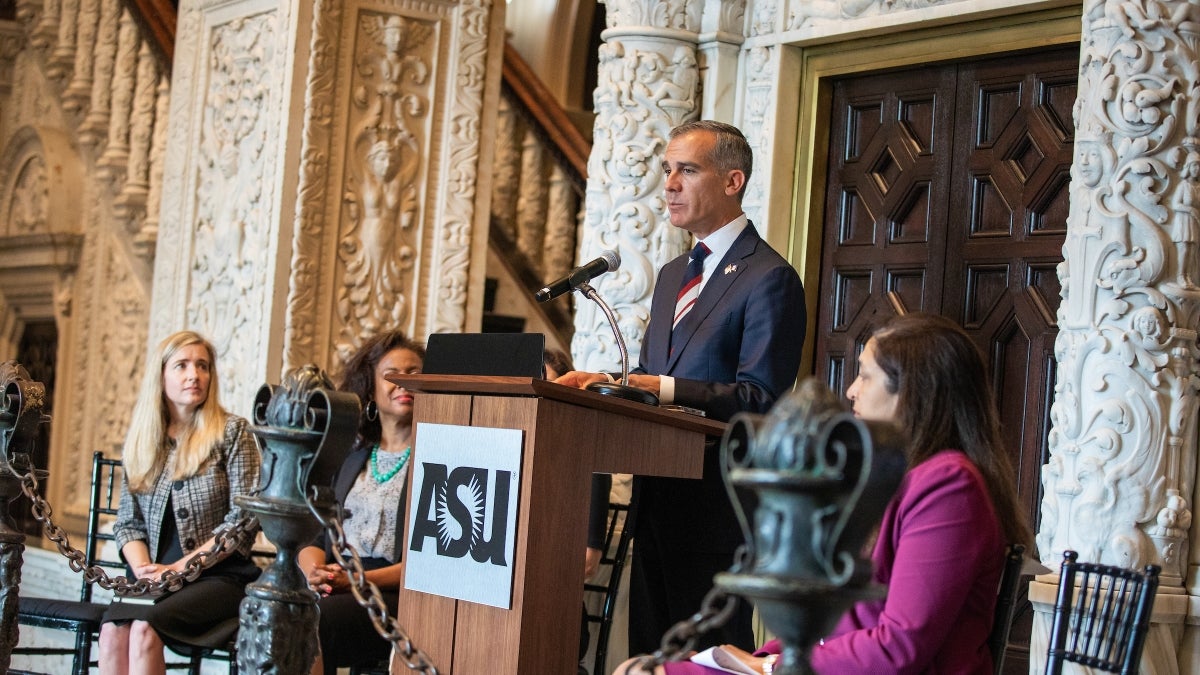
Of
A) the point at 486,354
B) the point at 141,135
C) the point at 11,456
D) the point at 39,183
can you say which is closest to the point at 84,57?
the point at 141,135

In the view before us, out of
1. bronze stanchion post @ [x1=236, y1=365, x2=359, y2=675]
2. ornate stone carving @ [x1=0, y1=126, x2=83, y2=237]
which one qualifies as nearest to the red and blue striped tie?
bronze stanchion post @ [x1=236, y1=365, x2=359, y2=675]

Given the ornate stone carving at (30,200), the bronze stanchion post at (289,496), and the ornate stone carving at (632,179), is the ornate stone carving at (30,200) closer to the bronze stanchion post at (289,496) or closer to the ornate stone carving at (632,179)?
the ornate stone carving at (632,179)

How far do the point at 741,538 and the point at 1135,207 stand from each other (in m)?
1.24

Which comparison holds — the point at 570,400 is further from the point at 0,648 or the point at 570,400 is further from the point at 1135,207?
the point at 1135,207

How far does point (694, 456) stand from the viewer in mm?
3168

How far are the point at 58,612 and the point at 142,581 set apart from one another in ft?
4.17

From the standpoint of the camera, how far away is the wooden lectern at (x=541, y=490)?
284 centimetres

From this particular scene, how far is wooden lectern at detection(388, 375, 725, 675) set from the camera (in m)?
2.84

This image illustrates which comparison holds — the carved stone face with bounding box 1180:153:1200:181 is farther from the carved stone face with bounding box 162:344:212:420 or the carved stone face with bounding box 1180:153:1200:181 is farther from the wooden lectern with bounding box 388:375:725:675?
the carved stone face with bounding box 162:344:212:420

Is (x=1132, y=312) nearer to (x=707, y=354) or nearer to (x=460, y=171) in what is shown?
(x=707, y=354)

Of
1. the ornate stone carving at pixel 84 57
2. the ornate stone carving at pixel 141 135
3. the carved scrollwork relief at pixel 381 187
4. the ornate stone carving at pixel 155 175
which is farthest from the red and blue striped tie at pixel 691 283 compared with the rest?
the ornate stone carving at pixel 84 57

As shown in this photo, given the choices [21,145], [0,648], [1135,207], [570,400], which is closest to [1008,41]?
[1135,207]

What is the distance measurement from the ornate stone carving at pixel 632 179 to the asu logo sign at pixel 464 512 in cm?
175

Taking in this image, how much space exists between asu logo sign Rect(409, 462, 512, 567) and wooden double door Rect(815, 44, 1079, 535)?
1862mm
